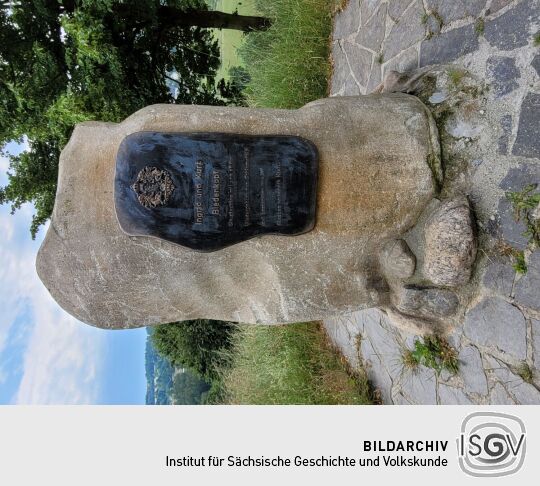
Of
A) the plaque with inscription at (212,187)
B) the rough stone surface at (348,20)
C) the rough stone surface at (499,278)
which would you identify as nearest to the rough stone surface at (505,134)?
the rough stone surface at (499,278)

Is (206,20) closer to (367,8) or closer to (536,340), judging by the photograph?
(367,8)

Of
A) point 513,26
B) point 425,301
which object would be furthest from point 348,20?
point 425,301

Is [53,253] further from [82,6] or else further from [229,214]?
[82,6]

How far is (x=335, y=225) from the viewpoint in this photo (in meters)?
3.04

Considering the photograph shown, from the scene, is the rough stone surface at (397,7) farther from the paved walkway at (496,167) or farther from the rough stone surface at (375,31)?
the paved walkway at (496,167)

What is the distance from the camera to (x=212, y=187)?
2797 millimetres

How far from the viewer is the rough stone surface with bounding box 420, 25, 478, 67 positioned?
3.37 meters

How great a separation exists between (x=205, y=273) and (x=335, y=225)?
31.0 inches

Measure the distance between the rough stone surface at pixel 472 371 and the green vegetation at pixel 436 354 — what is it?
65 millimetres

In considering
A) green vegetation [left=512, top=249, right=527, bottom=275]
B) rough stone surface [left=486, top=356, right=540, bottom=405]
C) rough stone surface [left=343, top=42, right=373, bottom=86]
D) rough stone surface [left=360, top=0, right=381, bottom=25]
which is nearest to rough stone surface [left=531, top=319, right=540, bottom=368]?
rough stone surface [left=486, top=356, right=540, bottom=405]

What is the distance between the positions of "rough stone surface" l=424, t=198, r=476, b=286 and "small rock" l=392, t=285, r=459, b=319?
6.3 inches

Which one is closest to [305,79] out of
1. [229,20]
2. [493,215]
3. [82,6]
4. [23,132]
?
[229,20]

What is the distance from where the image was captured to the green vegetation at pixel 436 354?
12.9ft

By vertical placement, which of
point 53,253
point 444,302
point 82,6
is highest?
point 82,6
